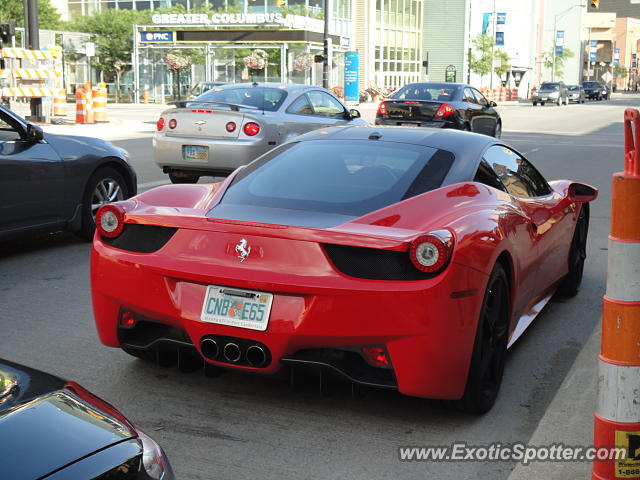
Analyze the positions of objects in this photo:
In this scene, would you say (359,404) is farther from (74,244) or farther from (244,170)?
(74,244)

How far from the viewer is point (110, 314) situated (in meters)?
4.53

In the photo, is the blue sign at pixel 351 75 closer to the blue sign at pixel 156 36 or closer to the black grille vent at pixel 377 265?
the blue sign at pixel 156 36

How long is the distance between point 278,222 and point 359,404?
3.36 ft

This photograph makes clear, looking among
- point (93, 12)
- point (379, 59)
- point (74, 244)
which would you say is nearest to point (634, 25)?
point (379, 59)

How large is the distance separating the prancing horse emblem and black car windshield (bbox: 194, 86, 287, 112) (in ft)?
31.7

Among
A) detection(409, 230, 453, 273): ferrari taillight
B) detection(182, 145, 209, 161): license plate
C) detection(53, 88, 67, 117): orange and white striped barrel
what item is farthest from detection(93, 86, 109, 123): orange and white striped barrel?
detection(409, 230, 453, 273): ferrari taillight

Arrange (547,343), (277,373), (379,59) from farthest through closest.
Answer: (379,59), (547,343), (277,373)

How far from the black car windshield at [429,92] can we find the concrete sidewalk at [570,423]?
16919 mm

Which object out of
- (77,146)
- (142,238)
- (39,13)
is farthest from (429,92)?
(39,13)

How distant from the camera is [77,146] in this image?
855 cm

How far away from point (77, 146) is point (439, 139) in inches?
174

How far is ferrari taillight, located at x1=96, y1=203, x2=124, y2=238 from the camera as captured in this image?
4.53 metres

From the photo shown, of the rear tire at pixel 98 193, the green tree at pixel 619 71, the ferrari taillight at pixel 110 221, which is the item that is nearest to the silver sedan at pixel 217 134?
the rear tire at pixel 98 193

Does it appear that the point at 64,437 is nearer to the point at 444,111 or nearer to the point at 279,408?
the point at 279,408
